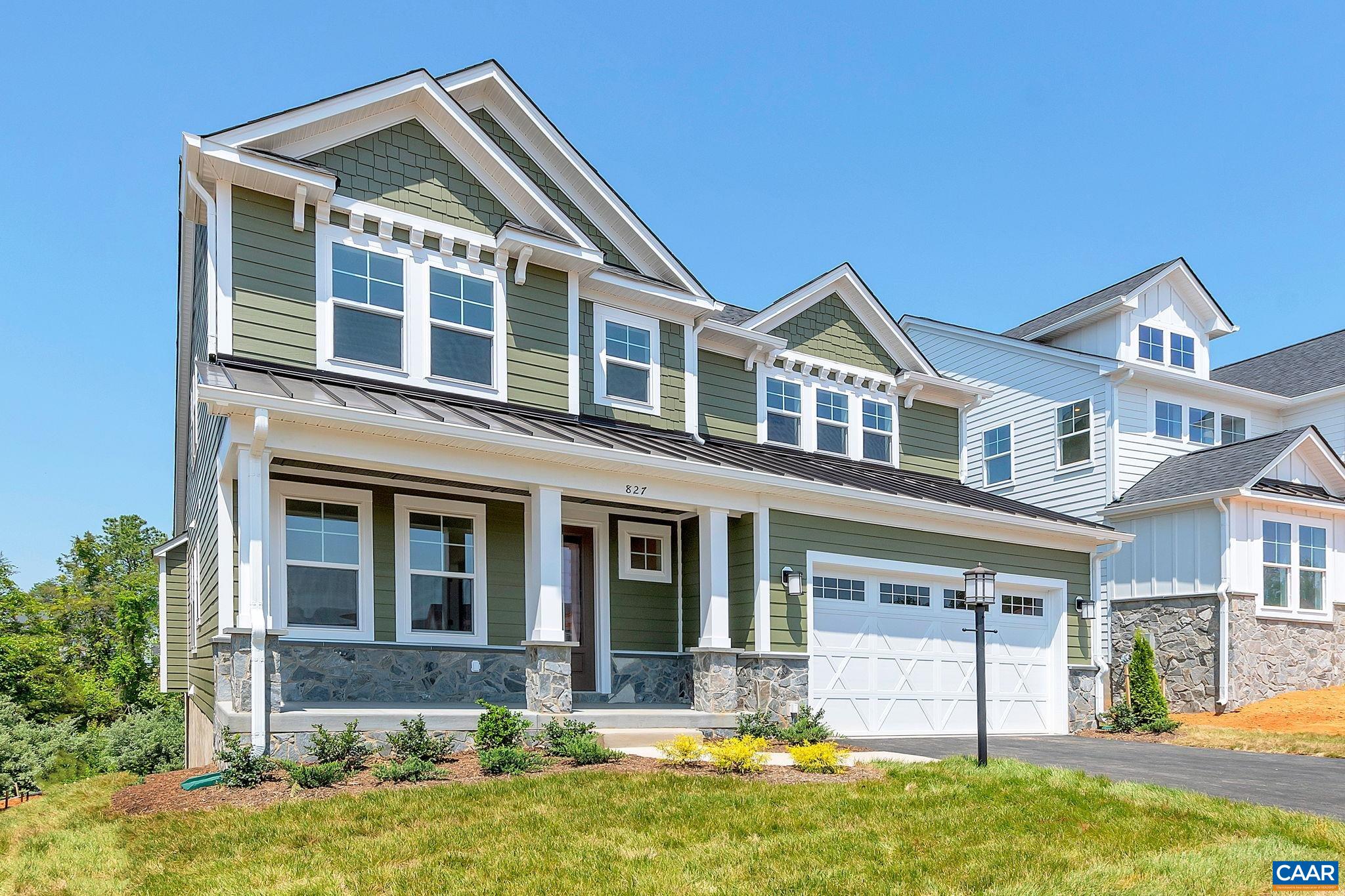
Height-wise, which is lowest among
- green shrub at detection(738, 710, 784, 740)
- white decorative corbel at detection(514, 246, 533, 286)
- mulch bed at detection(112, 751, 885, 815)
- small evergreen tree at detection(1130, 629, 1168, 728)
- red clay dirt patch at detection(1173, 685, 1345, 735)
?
red clay dirt patch at detection(1173, 685, 1345, 735)

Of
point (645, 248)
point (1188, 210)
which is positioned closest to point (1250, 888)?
point (645, 248)

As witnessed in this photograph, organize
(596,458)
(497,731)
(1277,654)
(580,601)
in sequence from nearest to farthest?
(497,731)
(596,458)
(580,601)
(1277,654)

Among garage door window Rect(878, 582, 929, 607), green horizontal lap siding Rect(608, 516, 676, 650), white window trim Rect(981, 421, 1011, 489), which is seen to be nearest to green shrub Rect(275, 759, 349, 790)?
green horizontal lap siding Rect(608, 516, 676, 650)

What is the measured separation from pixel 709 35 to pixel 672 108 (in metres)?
4.15

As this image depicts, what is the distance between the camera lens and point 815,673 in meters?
13.5

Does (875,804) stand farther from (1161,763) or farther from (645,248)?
(645,248)

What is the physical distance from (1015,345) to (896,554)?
11469 millimetres

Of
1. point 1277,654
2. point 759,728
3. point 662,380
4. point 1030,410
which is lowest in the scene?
point 1277,654

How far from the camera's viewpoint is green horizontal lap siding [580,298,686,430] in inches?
561

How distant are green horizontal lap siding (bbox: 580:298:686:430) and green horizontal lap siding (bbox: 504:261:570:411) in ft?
1.46

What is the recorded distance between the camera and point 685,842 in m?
6.84

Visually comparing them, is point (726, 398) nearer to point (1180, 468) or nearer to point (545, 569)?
point (545, 569)

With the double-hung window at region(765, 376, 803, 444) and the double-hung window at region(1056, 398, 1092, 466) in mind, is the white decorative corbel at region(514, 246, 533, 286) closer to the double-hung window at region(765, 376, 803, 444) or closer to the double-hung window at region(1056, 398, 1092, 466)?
the double-hung window at region(765, 376, 803, 444)

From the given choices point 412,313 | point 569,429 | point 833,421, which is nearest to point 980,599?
point 569,429
